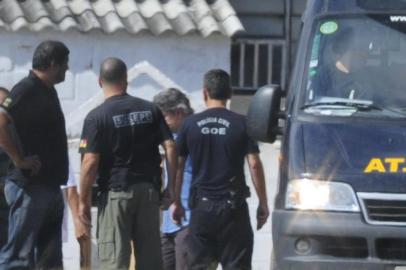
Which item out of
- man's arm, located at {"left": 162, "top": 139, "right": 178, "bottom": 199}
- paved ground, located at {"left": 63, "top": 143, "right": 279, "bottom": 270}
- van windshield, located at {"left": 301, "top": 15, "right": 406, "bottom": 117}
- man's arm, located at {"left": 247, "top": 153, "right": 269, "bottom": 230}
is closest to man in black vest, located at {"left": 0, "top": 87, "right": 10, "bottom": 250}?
paved ground, located at {"left": 63, "top": 143, "right": 279, "bottom": 270}

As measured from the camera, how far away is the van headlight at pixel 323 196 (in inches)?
285

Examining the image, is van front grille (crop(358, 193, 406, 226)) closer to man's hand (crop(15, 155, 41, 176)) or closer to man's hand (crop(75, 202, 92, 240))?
man's hand (crop(75, 202, 92, 240))

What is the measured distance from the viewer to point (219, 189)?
8.96 meters

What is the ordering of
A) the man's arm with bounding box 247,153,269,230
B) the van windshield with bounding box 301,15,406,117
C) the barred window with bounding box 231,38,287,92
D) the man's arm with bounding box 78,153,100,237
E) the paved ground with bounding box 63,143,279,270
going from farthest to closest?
1. the barred window with bounding box 231,38,287,92
2. the paved ground with bounding box 63,143,279,270
3. the man's arm with bounding box 247,153,269,230
4. the man's arm with bounding box 78,153,100,237
5. the van windshield with bounding box 301,15,406,117

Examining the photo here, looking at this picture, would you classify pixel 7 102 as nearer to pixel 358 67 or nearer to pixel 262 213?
pixel 262 213

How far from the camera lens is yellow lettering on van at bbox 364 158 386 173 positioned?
7.26 meters

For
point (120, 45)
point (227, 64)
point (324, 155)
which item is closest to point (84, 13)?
point (120, 45)

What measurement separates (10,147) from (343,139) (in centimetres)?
230

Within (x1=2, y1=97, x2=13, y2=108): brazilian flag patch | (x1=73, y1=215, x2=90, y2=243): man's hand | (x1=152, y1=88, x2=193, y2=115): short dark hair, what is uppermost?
(x1=2, y1=97, x2=13, y2=108): brazilian flag patch

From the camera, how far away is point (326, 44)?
26.3 feet

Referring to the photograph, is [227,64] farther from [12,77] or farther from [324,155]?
[324,155]

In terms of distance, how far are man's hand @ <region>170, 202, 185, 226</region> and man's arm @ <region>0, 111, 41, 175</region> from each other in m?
1.22

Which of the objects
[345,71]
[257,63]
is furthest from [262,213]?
[257,63]

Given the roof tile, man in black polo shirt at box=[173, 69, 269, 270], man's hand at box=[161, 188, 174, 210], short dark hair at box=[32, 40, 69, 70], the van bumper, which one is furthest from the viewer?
the roof tile
